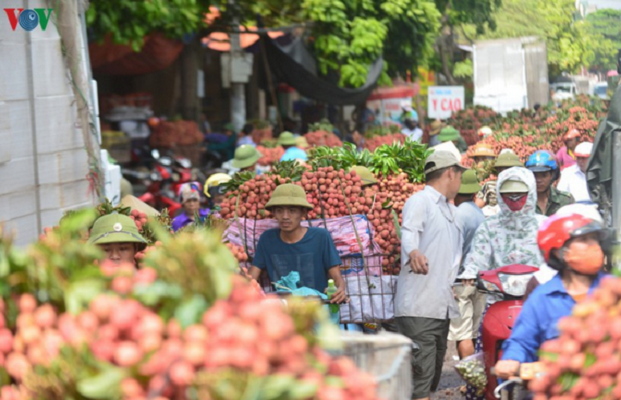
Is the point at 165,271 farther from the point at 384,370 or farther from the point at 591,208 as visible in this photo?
the point at 591,208

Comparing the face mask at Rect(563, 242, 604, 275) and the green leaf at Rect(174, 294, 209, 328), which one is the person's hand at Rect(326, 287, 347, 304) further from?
the green leaf at Rect(174, 294, 209, 328)

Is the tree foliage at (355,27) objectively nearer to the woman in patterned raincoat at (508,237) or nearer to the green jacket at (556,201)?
the green jacket at (556,201)

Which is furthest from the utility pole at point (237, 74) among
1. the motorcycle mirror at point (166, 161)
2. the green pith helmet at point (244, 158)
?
the green pith helmet at point (244, 158)

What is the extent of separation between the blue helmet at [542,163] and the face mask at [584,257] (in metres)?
4.10

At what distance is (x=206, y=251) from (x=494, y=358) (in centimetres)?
366

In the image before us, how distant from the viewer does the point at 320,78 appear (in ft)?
66.3

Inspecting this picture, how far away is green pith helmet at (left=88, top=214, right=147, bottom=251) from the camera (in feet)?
18.0

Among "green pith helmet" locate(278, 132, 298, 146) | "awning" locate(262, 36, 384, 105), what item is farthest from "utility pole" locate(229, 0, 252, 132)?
"green pith helmet" locate(278, 132, 298, 146)

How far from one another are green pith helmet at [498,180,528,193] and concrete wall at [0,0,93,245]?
357 cm

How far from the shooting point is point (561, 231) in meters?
4.28

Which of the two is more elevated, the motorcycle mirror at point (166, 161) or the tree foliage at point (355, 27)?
the tree foliage at point (355, 27)

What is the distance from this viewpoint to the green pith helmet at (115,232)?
550 cm

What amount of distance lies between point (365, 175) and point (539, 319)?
384 cm

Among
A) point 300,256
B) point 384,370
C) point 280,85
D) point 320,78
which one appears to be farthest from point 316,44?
point 384,370
